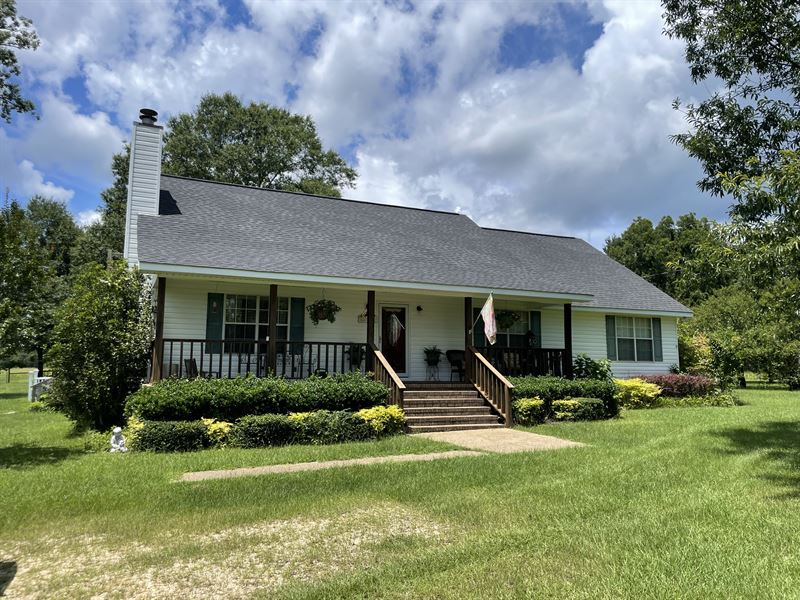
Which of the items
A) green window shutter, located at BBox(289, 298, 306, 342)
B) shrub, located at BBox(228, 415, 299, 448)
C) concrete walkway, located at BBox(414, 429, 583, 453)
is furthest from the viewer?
green window shutter, located at BBox(289, 298, 306, 342)

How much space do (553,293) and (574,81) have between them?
235 inches

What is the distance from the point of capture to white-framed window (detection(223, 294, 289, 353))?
40.4ft

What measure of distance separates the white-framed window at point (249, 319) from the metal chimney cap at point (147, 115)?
6.01m

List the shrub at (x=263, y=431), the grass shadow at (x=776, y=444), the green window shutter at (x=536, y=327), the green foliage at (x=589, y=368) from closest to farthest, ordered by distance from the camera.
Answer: the grass shadow at (x=776, y=444)
the shrub at (x=263, y=431)
the green foliage at (x=589, y=368)
the green window shutter at (x=536, y=327)

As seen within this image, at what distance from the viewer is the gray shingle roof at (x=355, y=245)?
1152 centimetres

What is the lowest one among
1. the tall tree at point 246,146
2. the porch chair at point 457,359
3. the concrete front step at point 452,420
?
the concrete front step at point 452,420

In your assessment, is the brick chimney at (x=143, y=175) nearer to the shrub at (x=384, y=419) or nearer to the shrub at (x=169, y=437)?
the shrub at (x=169, y=437)

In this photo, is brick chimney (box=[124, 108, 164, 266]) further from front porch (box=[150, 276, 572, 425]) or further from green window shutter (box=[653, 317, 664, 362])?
green window shutter (box=[653, 317, 664, 362])

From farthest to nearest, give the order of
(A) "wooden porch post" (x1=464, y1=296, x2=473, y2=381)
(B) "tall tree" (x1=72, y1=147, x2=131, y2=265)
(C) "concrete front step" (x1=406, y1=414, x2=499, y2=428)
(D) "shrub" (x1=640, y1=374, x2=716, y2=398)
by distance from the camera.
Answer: (B) "tall tree" (x1=72, y1=147, x2=131, y2=265) < (D) "shrub" (x1=640, y1=374, x2=716, y2=398) < (A) "wooden porch post" (x1=464, y1=296, x2=473, y2=381) < (C) "concrete front step" (x1=406, y1=414, x2=499, y2=428)

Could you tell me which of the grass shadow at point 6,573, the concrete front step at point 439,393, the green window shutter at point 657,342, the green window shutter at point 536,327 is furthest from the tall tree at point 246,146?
the grass shadow at point 6,573

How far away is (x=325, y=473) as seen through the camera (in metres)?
6.90

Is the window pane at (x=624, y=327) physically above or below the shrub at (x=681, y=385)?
above

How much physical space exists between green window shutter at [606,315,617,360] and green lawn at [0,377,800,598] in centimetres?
937

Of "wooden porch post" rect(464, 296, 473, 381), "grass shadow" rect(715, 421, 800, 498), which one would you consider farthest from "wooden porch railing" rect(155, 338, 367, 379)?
"grass shadow" rect(715, 421, 800, 498)
